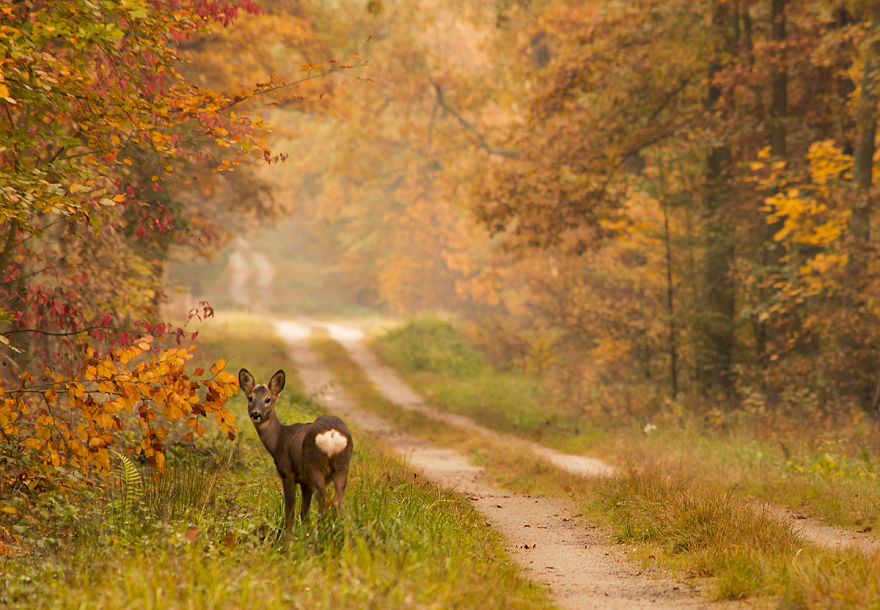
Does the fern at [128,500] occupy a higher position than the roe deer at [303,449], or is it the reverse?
the roe deer at [303,449]

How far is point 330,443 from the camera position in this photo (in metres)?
6.45

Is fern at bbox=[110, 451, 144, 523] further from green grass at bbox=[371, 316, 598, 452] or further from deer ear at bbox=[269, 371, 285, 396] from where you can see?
green grass at bbox=[371, 316, 598, 452]

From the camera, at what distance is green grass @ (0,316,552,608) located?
16.0ft

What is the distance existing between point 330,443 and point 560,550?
3093mm

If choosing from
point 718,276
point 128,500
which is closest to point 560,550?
point 128,500

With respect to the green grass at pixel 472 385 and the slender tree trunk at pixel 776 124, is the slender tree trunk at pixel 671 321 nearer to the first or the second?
the slender tree trunk at pixel 776 124

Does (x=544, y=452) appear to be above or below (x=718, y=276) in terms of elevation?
below

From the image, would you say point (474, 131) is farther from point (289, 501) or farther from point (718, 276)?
point (289, 501)

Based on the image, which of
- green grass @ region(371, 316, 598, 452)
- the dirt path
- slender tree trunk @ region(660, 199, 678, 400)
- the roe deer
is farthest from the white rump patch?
slender tree trunk @ region(660, 199, 678, 400)

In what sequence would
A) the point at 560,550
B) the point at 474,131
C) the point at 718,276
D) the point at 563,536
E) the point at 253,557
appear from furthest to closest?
1. the point at 474,131
2. the point at 718,276
3. the point at 563,536
4. the point at 560,550
5. the point at 253,557

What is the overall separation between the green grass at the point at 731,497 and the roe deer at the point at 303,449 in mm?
3188

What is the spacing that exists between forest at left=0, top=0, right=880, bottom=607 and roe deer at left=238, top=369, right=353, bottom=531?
371 millimetres

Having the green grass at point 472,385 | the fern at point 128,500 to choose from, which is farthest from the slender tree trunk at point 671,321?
the fern at point 128,500

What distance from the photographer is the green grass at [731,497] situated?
5.83 metres
